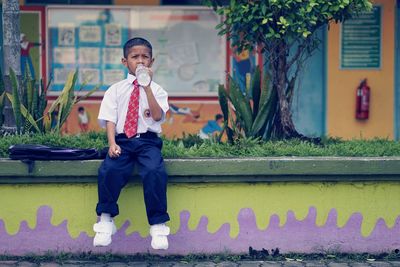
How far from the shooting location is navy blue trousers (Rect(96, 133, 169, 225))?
5.85 m

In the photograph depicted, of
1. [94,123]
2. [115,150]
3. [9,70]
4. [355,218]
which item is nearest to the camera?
[115,150]

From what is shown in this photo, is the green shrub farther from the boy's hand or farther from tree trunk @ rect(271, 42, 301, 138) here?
the boy's hand

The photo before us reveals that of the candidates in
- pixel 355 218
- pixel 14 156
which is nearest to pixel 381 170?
pixel 355 218

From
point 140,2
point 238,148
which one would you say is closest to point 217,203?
point 238,148

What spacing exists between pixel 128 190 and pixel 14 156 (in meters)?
0.92

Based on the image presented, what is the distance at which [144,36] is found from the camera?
10539mm

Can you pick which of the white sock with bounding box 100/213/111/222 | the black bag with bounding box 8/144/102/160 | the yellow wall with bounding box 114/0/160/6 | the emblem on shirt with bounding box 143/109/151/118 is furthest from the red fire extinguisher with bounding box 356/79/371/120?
the white sock with bounding box 100/213/111/222

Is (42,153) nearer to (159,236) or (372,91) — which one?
(159,236)

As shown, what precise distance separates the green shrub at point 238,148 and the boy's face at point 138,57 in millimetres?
747

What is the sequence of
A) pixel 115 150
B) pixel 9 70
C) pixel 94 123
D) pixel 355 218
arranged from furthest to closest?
pixel 94 123 → pixel 9 70 → pixel 355 218 → pixel 115 150

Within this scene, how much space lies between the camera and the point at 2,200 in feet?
20.3

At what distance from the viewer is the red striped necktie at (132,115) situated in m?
6.09

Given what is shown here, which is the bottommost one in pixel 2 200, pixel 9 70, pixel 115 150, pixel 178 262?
pixel 178 262

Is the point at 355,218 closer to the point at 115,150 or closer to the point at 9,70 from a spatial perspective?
the point at 115,150
